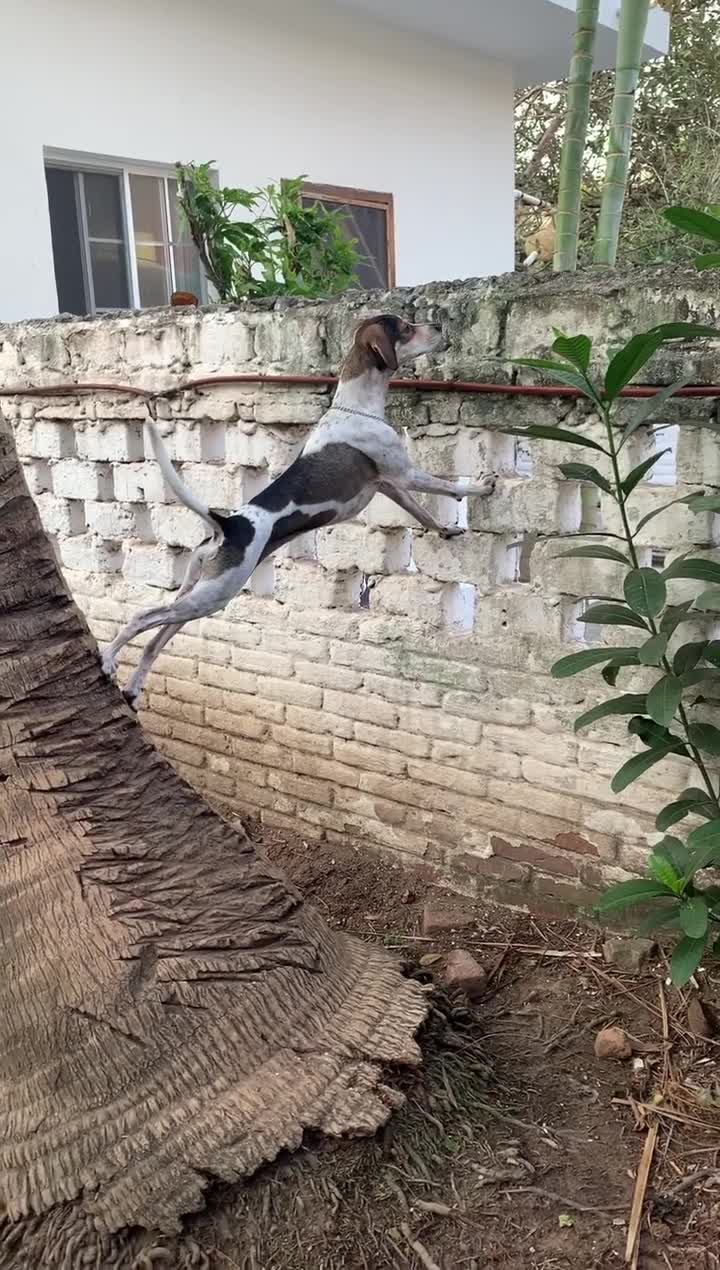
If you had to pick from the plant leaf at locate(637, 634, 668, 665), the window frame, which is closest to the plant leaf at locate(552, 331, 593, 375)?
the plant leaf at locate(637, 634, 668, 665)

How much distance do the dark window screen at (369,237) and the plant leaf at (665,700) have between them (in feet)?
17.3

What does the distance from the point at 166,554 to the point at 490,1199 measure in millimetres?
2719

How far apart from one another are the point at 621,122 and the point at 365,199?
3.59 metres

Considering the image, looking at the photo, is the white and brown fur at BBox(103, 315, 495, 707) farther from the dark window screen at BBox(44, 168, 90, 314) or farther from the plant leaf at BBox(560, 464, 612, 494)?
the dark window screen at BBox(44, 168, 90, 314)

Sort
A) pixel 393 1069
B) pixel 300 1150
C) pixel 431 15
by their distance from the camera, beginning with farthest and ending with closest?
pixel 431 15, pixel 393 1069, pixel 300 1150

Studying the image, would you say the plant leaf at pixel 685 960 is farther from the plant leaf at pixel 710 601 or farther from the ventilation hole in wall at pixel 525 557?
the ventilation hole in wall at pixel 525 557

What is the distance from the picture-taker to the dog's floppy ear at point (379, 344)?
2631mm

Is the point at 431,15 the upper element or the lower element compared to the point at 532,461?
upper

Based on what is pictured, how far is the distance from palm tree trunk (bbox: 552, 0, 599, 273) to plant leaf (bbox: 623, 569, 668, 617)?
1.93m

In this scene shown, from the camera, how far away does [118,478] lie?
4.22m

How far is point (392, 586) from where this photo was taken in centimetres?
341

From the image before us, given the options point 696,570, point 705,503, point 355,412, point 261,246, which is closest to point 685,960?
point 696,570

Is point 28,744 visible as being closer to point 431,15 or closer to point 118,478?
point 118,478

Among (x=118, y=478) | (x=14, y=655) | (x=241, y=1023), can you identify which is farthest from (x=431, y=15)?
(x=241, y=1023)
